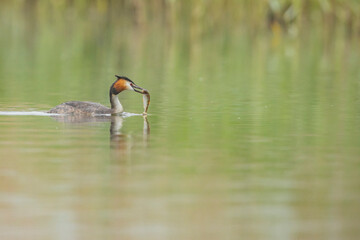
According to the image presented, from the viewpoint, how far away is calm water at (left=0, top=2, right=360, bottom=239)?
667 centimetres

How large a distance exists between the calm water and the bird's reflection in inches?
0.8

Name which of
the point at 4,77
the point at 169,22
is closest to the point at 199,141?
the point at 4,77

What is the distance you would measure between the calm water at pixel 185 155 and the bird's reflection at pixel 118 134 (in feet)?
0.06

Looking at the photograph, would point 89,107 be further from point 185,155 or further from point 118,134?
point 185,155

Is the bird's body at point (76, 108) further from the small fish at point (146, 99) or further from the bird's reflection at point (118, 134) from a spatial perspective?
the small fish at point (146, 99)

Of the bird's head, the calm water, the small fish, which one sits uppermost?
the bird's head

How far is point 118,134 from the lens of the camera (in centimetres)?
1110

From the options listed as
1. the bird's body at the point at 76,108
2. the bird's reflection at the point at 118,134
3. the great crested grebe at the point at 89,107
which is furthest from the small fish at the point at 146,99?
the bird's body at the point at 76,108

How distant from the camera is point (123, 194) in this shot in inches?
298

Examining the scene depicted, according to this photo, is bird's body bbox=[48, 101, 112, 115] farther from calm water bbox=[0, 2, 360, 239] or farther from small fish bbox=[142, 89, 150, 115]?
small fish bbox=[142, 89, 150, 115]

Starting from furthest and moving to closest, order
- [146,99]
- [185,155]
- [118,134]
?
[146,99] < [118,134] < [185,155]

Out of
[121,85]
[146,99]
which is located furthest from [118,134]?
[121,85]

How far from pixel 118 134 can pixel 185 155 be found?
5.82 feet

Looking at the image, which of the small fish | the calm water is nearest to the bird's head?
the small fish
